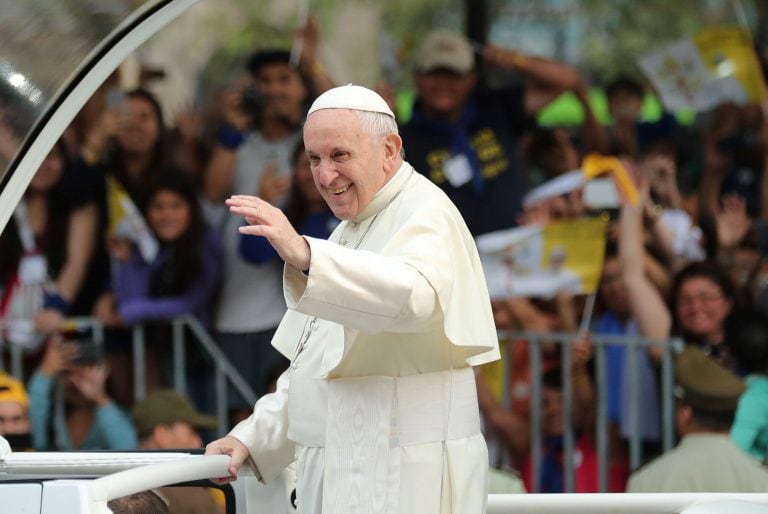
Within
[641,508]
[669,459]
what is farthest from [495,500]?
[669,459]

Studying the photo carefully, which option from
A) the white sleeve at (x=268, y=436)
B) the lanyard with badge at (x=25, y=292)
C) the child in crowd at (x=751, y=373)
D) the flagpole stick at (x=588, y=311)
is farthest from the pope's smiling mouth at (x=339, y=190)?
→ the lanyard with badge at (x=25, y=292)

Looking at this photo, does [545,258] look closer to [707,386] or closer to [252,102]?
[707,386]

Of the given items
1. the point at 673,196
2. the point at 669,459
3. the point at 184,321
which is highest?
the point at 673,196

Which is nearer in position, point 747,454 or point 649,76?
point 747,454

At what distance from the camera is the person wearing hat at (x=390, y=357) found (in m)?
3.42

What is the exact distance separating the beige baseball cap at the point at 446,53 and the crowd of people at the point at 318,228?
0.01 m

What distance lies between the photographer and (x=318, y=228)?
7.35m

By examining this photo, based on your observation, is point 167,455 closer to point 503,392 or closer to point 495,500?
point 495,500

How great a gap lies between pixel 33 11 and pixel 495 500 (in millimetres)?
1640

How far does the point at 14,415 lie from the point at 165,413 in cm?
73

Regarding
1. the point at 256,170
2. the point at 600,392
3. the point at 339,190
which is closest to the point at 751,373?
the point at 600,392

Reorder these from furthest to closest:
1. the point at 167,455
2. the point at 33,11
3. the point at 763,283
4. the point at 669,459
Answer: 1. the point at 763,283
2. the point at 669,459
3. the point at 167,455
4. the point at 33,11

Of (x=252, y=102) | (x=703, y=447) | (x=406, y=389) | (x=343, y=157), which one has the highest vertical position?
(x=252, y=102)

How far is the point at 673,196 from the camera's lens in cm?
723
